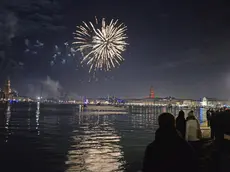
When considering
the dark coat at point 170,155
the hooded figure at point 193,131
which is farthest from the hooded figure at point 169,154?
the hooded figure at point 193,131

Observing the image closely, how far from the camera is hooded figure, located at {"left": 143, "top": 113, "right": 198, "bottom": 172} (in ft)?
11.8

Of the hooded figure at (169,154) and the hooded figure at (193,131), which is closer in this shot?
the hooded figure at (169,154)

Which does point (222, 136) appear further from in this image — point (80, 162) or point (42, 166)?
point (42, 166)

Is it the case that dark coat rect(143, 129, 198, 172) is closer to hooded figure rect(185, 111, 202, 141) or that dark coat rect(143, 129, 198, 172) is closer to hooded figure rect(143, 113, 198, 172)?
hooded figure rect(143, 113, 198, 172)

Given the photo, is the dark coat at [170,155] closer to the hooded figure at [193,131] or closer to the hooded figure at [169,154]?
the hooded figure at [169,154]

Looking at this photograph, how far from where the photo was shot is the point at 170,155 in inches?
142

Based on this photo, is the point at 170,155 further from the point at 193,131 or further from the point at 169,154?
the point at 193,131

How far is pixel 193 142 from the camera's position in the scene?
1099 centimetres

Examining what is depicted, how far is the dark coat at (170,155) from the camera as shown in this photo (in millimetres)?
3598

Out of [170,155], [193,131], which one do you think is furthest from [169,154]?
[193,131]

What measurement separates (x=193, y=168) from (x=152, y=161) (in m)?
0.58

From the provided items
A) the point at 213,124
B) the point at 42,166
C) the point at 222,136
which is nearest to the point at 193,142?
the point at 222,136

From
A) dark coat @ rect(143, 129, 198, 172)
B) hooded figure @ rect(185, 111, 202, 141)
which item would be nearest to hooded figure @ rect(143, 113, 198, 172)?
dark coat @ rect(143, 129, 198, 172)

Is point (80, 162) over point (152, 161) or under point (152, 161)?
under
